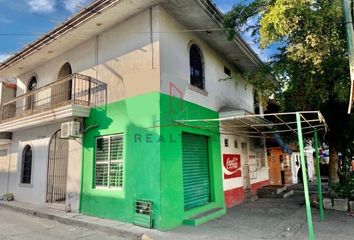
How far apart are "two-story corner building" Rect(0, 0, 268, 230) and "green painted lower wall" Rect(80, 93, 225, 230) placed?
0.03m

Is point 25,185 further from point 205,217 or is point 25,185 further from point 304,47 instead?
point 304,47

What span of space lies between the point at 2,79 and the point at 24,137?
4.73 metres

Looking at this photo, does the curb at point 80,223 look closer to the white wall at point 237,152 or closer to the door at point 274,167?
the white wall at point 237,152

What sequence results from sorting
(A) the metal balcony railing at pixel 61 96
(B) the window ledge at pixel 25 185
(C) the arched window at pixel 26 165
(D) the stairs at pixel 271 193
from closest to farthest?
(A) the metal balcony railing at pixel 61 96
(B) the window ledge at pixel 25 185
(C) the arched window at pixel 26 165
(D) the stairs at pixel 271 193

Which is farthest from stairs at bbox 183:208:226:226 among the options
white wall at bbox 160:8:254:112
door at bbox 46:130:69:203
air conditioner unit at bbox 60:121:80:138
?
door at bbox 46:130:69:203

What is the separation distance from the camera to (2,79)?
1491 cm

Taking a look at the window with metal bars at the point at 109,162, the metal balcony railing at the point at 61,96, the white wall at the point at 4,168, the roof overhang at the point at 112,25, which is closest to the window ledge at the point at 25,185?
the white wall at the point at 4,168

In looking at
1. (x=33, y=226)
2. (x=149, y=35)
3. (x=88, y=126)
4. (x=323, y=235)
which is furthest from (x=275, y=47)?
(x=33, y=226)

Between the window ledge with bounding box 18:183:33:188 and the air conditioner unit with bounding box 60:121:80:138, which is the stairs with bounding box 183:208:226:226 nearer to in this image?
the air conditioner unit with bounding box 60:121:80:138

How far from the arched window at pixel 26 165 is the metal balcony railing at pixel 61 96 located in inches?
60.4

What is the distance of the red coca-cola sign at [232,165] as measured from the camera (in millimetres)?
10890

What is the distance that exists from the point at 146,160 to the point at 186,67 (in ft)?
11.0

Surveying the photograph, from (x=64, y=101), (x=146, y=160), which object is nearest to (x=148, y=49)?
(x=146, y=160)

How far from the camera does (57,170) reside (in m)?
11.2
